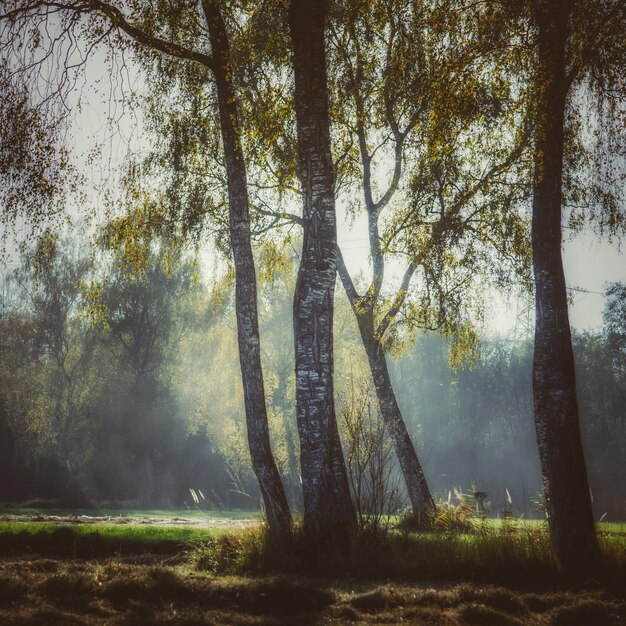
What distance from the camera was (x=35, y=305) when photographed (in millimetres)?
34781

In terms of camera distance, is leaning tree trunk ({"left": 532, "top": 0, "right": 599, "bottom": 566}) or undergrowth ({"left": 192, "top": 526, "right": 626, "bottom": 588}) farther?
leaning tree trunk ({"left": 532, "top": 0, "right": 599, "bottom": 566})

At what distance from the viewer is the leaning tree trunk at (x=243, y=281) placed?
816 centimetres

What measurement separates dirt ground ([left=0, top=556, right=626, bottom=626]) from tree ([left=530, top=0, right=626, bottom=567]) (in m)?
1.33

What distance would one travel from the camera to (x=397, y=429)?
42.0 feet

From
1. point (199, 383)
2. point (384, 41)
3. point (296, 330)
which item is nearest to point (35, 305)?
point (199, 383)

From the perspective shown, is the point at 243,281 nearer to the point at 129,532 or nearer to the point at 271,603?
the point at 271,603

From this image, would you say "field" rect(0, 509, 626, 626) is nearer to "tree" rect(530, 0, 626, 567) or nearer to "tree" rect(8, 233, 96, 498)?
"tree" rect(530, 0, 626, 567)

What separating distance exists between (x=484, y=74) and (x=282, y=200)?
20.5 ft

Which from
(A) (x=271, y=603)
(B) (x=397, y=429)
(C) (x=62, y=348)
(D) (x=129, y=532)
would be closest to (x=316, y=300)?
(A) (x=271, y=603)

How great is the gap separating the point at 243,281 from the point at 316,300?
1.84 meters

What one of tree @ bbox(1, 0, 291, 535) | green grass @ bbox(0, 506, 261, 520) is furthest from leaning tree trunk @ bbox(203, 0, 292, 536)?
green grass @ bbox(0, 506, 261, 520)

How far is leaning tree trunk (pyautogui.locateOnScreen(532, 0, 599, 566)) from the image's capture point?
629 centimetres

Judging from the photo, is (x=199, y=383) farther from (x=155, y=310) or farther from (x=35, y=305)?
(x=35, y=305)

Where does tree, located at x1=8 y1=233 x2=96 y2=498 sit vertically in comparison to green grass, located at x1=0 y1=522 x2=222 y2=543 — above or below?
above
